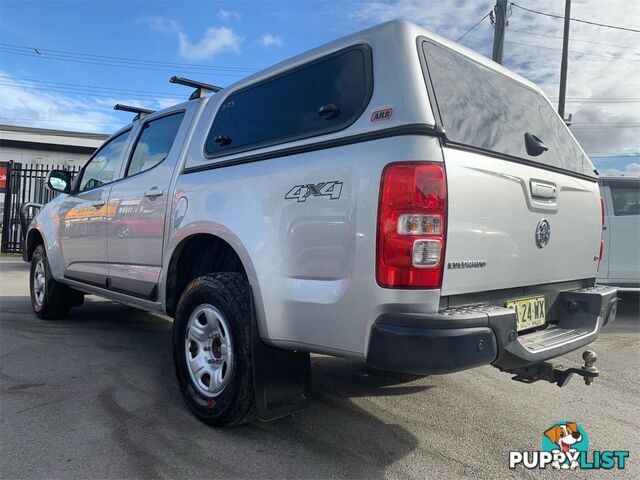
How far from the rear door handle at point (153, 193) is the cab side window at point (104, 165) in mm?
986

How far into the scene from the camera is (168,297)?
3643 mm

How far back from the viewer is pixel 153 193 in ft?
12.5

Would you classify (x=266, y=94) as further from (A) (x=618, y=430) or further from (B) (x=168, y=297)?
(A) (x=618, y=430)

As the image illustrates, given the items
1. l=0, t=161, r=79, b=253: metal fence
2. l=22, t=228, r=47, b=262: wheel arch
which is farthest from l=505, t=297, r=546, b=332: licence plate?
l=0, t=161, r=79, b=253: metal fence


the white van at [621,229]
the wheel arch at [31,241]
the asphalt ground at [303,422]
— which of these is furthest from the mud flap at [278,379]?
the white van at [621,229]

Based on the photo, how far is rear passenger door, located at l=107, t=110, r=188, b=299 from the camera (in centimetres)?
375

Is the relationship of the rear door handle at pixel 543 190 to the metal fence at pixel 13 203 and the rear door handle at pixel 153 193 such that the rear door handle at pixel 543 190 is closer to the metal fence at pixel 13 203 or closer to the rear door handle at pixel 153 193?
the rear door handle at pixel 153 193

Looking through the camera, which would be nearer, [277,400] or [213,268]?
[277,400]

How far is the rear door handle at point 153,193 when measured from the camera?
3736mm

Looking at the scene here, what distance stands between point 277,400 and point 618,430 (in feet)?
7.34

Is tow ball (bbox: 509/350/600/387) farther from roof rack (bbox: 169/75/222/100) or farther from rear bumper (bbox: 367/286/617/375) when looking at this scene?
roof rack (bbox: 169/75/222/100)

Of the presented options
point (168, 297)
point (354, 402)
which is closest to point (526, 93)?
point (354, 402)

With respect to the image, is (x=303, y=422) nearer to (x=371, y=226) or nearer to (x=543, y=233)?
(x=371, y=226)

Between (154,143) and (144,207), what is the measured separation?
0.63 metres
